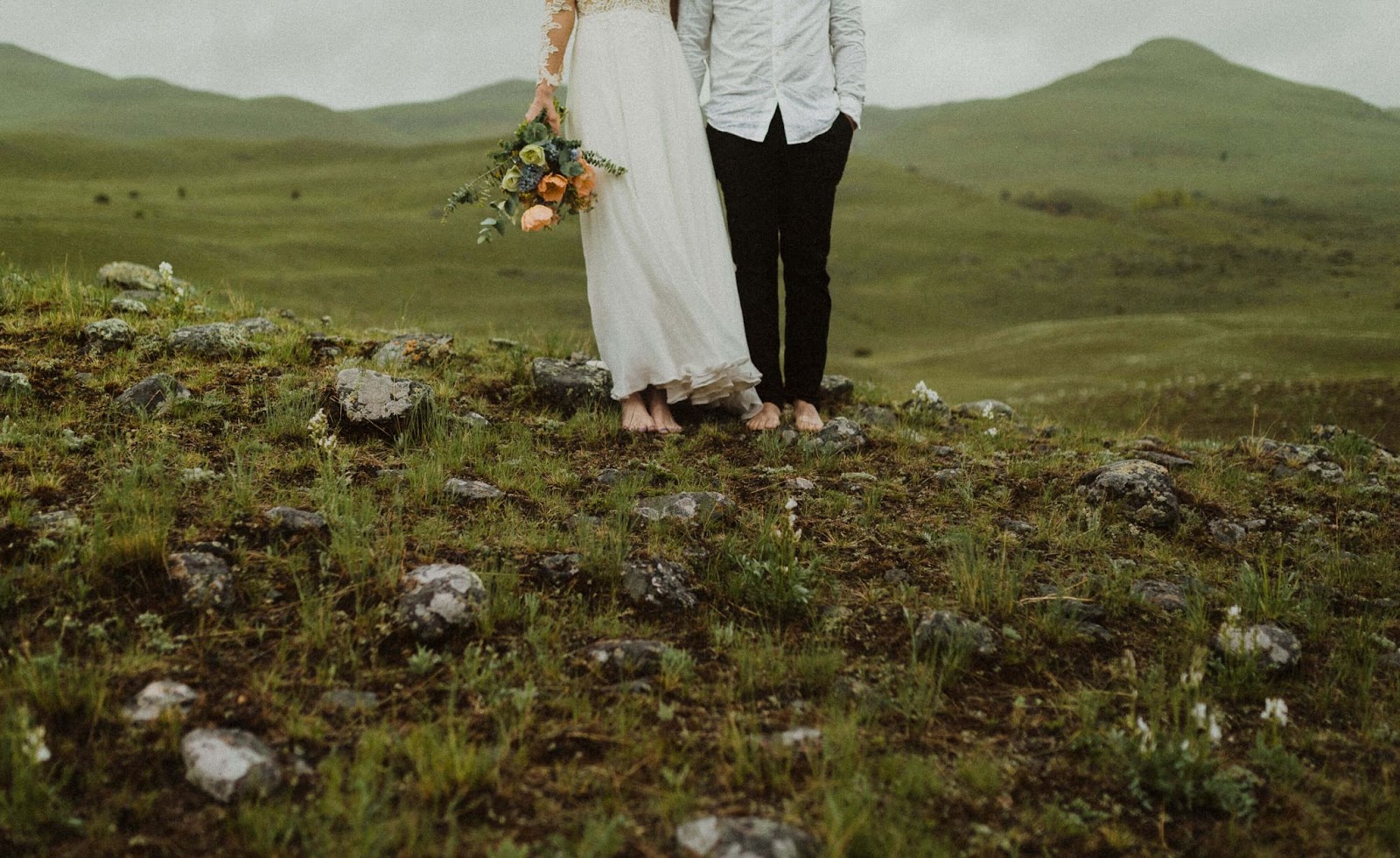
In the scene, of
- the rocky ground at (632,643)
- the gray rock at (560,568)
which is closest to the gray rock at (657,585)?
the rocky ground at (632,643)

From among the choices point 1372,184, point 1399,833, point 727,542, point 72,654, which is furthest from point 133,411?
point 1372,184

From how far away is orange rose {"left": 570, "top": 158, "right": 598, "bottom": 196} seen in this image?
4.95 m

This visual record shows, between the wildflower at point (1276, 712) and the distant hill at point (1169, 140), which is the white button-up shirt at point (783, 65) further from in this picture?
the distant hill at point (1169, 140)

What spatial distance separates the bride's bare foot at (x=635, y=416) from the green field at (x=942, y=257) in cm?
171

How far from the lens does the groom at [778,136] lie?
204 inches

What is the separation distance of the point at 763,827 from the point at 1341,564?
2881mm

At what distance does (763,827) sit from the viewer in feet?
Answer: 6.69

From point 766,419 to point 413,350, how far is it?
2048 mm

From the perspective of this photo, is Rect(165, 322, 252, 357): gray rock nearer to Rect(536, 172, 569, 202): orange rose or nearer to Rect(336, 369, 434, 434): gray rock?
Rect(336, 369, 434, 434): gray rock

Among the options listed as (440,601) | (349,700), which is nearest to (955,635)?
(440,601)

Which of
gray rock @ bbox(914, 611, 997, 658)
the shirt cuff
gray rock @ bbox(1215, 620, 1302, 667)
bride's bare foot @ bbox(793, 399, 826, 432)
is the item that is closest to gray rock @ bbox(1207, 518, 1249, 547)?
gray rock @ bbox(1215, 620, 1302, 667)

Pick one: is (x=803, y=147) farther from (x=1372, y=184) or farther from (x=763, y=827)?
(x=1372, y=184)

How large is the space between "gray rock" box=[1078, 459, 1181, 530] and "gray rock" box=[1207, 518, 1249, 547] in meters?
0.14

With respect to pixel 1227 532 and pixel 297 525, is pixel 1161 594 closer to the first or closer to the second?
pixel 1227 532
